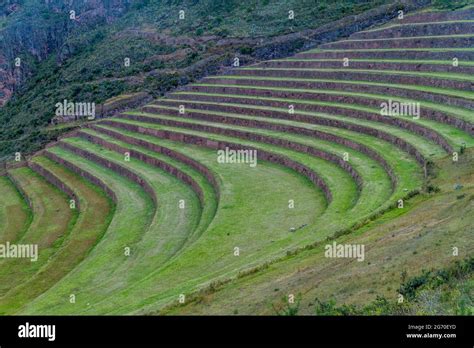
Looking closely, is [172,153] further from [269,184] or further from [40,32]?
[40,32]

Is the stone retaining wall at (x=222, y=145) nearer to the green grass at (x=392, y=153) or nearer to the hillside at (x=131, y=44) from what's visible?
the green grass at (x=392, y=153)

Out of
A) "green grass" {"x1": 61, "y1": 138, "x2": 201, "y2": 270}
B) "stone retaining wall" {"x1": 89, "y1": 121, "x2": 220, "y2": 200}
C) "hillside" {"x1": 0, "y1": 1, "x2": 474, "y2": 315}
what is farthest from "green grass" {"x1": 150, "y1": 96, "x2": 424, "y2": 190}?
"green grass" {"x1": 61, "y1": 138, "x2": 201, "y2": 270}

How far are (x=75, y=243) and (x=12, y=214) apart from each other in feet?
24.4

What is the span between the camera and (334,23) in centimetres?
4150

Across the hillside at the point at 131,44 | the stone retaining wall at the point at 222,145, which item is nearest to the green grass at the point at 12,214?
the stone retaining wall at the point at 222,145

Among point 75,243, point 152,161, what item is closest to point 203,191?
point 75,243

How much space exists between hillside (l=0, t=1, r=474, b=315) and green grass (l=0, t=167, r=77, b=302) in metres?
0.09

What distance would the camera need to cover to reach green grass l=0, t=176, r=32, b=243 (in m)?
24.5

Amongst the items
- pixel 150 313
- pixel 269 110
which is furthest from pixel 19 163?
pixel 150 313

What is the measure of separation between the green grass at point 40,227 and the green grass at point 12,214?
42 cm

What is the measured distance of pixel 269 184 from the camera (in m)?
21.5

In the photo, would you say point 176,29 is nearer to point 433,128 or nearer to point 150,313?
point 433,128

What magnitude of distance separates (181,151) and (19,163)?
43.4 feet
